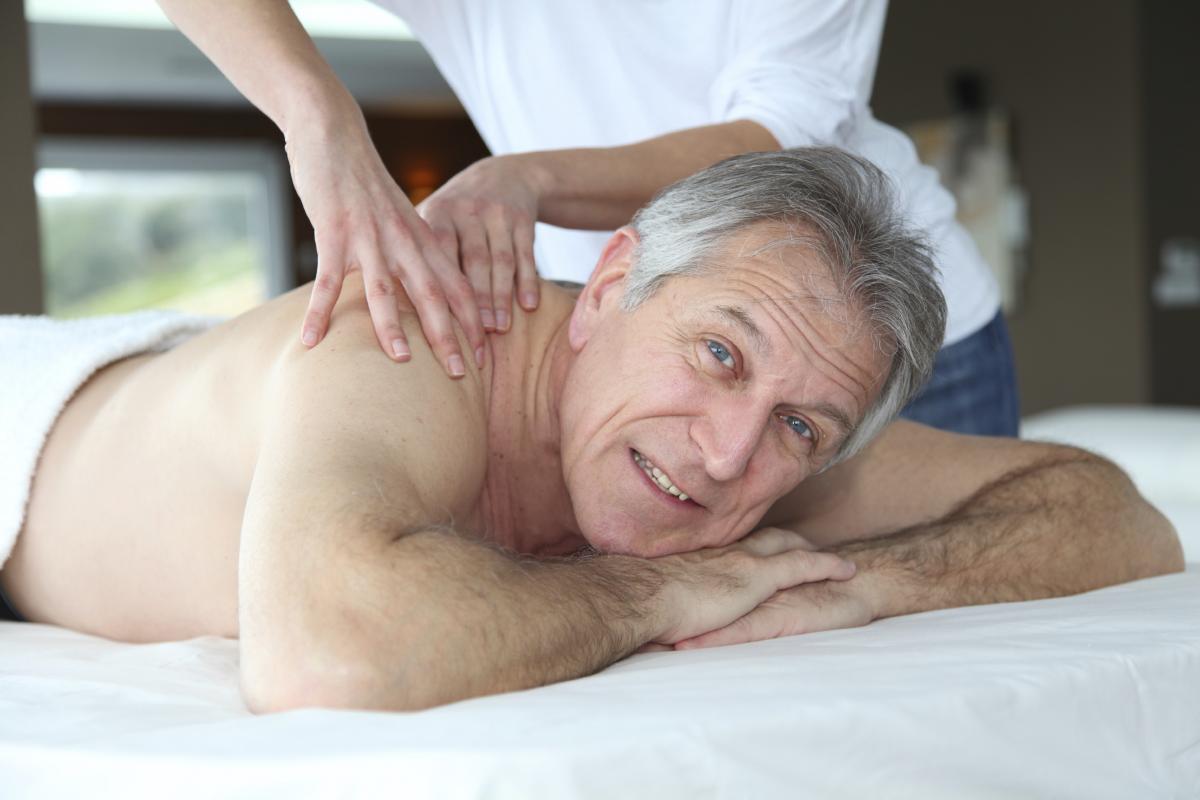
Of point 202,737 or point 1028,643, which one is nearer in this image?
point 202,737

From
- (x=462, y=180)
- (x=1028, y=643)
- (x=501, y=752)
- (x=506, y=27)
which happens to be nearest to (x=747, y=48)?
(x=506, y=27)

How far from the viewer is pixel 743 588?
1375mm

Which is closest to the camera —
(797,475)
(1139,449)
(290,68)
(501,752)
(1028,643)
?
(501,752)

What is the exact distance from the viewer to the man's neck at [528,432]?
62.2 inches

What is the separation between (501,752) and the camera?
867 millimetres

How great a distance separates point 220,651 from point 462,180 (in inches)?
25.6

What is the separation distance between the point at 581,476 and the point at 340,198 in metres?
0.42

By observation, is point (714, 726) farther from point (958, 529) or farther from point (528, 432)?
Result: point (958, 529)

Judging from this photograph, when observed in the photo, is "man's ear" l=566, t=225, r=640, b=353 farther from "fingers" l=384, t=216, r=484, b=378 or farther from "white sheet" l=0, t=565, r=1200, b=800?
"white sheet" l=0, t=565, r=1200, b=800

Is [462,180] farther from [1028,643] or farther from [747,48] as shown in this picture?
[1028,643]

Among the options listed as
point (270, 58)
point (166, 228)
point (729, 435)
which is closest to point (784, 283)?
point (729, 435)

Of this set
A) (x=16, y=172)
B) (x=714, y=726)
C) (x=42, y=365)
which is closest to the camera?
(x=714, y=726)

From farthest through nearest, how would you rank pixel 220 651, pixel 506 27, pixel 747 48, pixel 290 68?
pixel 506 27 < pixel 747 48 < pixel 290 68 < pixel 220 651

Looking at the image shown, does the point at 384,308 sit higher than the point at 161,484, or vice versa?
the point at 384,308
